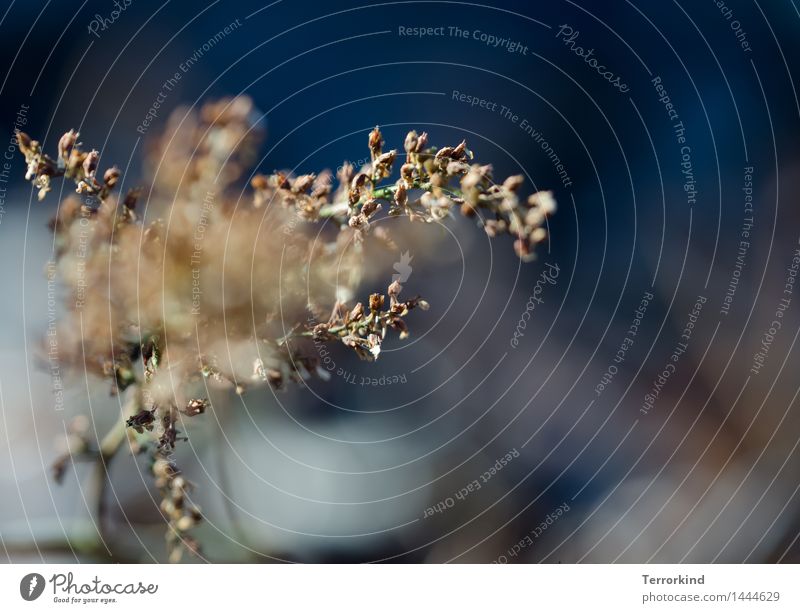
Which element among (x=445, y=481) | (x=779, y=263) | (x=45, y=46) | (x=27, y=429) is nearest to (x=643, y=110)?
(x=779, y=263)

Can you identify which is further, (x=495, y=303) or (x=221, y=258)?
(x=495, y=303)

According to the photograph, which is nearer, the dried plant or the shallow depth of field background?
the dried plant
